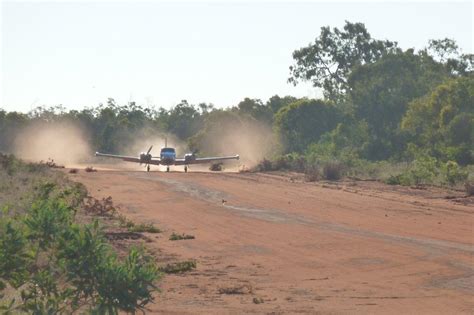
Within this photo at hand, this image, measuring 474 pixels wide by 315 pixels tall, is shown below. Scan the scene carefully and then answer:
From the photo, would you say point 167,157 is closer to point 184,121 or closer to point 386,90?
point 386,90

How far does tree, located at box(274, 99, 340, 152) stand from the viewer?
79.1m

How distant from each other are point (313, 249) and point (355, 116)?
59298 millimetres

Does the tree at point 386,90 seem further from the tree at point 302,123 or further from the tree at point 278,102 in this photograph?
the tree at point 278,102

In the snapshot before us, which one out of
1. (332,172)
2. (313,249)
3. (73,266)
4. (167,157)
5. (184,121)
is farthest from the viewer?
(184,121)

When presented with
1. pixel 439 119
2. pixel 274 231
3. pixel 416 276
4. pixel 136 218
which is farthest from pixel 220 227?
pixel 439 119

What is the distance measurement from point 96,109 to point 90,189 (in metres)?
65.8

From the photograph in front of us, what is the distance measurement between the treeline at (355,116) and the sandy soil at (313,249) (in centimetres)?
1406

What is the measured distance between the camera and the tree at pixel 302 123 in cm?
7912

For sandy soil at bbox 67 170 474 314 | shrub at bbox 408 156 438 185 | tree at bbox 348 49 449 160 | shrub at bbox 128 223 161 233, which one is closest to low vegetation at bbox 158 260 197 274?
sandy soil at bbox 67 170 474 314

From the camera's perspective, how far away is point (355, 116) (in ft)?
253

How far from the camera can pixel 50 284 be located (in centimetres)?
982

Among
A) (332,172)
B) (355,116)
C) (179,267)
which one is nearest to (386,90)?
(355,116)

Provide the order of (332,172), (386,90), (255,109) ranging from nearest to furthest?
(332,172)
(386,90)
(255,109)

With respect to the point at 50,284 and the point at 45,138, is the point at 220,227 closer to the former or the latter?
the point at 50,284
